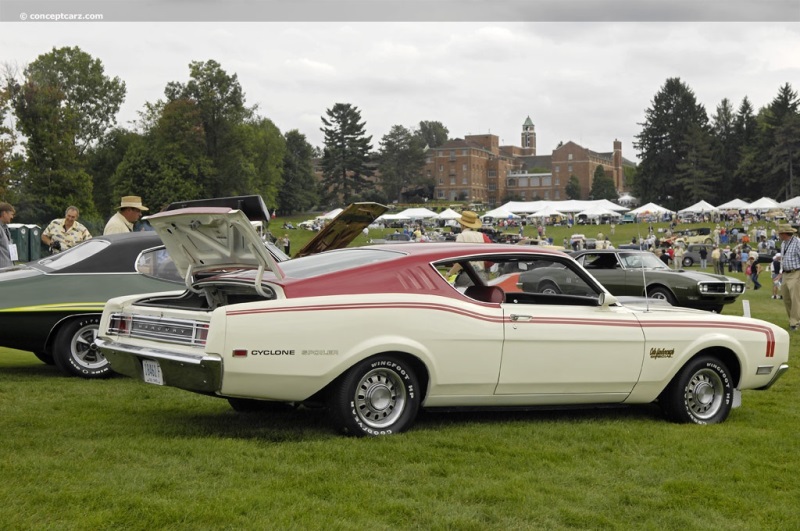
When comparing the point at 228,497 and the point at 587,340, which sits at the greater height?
the point at 587,340

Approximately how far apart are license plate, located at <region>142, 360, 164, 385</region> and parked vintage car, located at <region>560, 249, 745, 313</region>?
12998 mm

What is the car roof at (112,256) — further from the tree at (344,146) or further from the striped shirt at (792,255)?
the tree at (344,146)

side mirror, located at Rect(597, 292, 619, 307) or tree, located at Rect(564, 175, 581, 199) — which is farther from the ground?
tree, located at Rect(564, 175, 581, 199)

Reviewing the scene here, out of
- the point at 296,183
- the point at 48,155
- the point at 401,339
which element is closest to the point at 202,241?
the point at 401,339

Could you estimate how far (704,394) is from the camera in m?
7.43

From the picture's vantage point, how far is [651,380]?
23.5ft

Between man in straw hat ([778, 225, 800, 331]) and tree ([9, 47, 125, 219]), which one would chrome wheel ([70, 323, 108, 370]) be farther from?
tree ([9, 47, 125, 219])

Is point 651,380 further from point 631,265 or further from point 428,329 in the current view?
point 631,265

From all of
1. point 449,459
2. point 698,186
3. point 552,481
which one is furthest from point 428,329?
point 698,186

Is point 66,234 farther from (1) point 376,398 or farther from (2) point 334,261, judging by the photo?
(1) point 376,398

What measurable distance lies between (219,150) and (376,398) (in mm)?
85036

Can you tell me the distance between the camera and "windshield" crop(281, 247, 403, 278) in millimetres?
6504

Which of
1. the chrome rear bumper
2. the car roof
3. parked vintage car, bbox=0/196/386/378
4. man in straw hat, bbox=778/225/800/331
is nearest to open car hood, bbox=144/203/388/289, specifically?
the chrome rear bumper

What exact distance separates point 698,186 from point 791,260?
337ft
